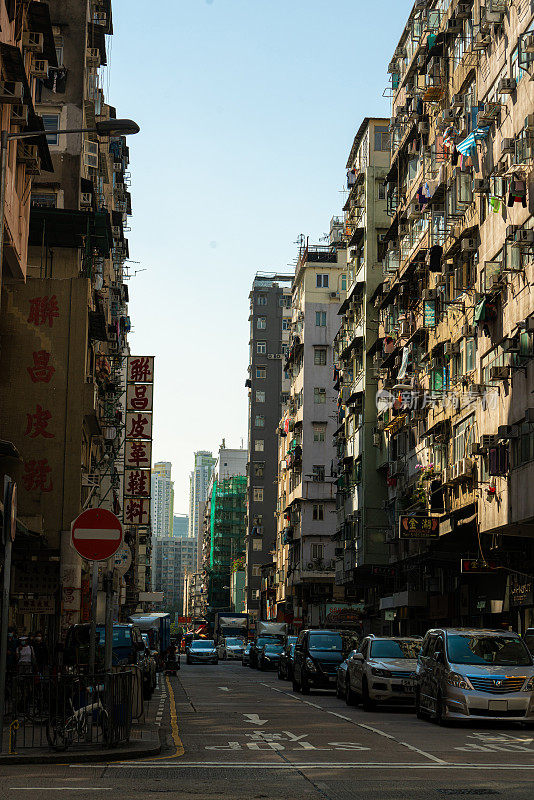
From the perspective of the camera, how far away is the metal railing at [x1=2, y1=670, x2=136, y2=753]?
13773mm

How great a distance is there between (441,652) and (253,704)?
740cm

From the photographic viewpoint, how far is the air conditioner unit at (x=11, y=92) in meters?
23.6

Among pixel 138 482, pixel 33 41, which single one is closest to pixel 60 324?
pixel 138 482

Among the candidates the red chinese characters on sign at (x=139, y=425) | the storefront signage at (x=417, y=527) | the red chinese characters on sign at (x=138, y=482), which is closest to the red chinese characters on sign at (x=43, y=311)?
the red chinese characters on sign at (x=139, y=425)

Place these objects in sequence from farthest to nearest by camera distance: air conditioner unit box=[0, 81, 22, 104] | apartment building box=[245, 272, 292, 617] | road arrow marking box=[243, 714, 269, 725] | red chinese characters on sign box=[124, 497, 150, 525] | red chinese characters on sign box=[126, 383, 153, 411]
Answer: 1. apartment building box=[245, 272, 292, 617]
2. red chinese characters on sign box=[124, 497, 150, 525]
3. red chinese characters on sign box=[126, 383, 153, 411]
4. air conditioner unit box=[0, 81, 22, 104]
5. road arrow marking box=[243, 714, 269, 725]

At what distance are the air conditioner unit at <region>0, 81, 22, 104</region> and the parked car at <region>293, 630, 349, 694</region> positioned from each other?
16.9 metres

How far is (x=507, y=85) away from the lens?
30.9 meters

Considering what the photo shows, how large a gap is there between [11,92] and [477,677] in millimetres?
14781

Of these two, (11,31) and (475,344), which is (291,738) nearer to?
(11,31)

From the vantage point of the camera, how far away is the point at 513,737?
16.8 metres

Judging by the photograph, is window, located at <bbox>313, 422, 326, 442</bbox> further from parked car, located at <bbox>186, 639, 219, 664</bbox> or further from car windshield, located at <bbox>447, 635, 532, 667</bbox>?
car windshield, located at <bbox>447, 635, 532, 667</bbox>

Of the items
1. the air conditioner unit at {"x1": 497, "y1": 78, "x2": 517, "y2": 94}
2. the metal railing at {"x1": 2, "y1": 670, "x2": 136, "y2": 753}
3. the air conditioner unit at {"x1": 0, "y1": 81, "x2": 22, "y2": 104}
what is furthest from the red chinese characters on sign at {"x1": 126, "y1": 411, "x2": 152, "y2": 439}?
the metal railing at {"x1": 2, "y1": 670, "x2": 136, "y2": 753}

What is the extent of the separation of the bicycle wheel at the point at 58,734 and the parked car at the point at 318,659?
18890 millimetres

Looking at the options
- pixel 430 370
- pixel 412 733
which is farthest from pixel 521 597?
pixel 412 733
